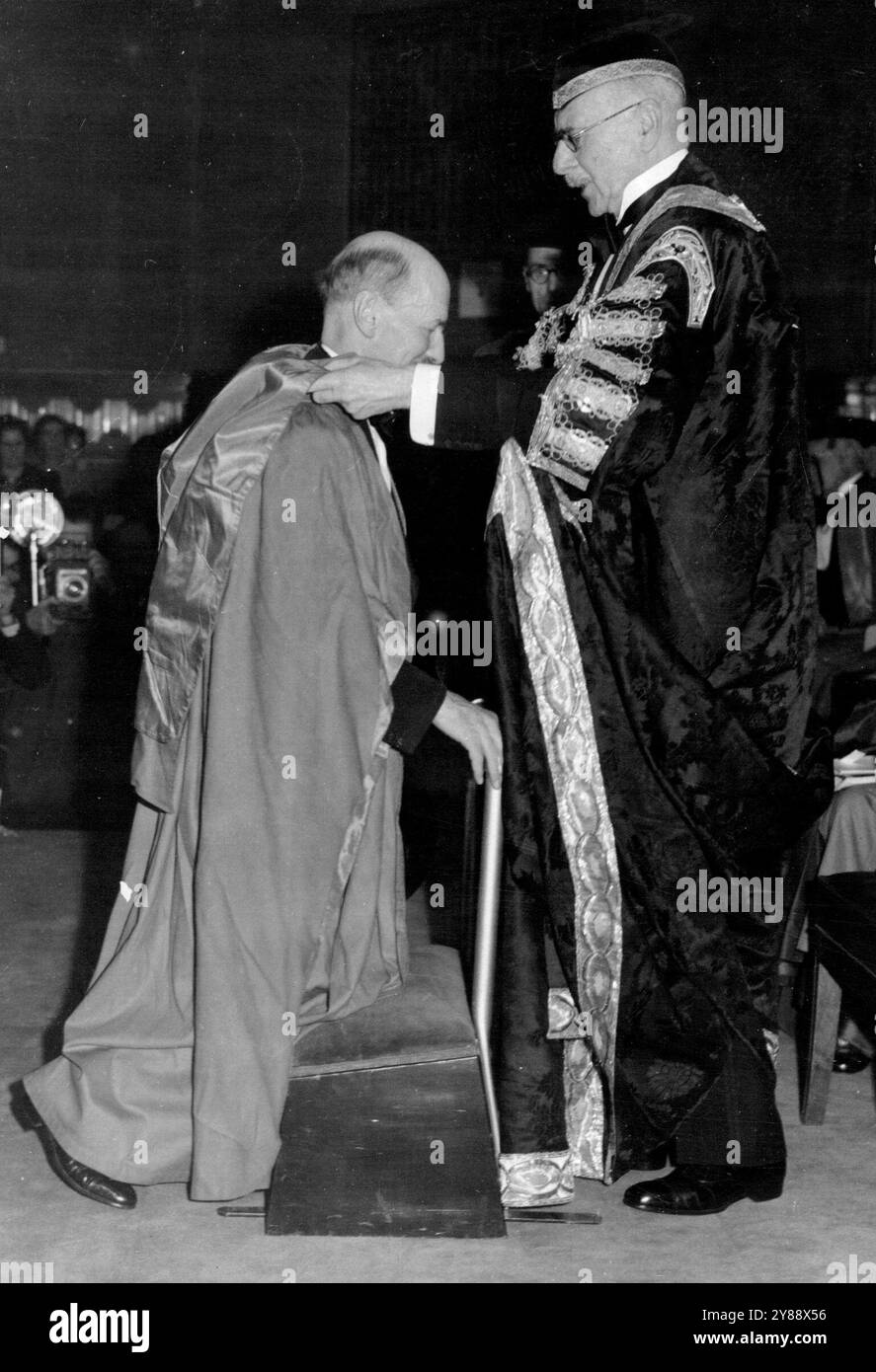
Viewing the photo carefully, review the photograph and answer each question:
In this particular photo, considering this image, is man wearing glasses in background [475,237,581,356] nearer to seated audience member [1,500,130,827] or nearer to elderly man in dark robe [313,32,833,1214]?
seated audience member [1,500,130,827]

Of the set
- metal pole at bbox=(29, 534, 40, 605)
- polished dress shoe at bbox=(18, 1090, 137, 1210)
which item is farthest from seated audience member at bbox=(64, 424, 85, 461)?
polished dress shoe at bbox=(18, 1090, 137, 1210)

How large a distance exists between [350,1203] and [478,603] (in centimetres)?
101

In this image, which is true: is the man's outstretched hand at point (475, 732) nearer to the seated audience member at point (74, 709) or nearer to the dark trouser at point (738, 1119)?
the dark trouser at point (738, 1119)

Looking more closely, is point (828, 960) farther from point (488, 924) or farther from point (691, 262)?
point (691, 262)

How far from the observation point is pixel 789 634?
2.63m

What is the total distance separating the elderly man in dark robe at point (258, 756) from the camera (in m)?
2.35

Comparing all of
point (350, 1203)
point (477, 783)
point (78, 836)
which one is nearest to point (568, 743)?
point (477, 783)

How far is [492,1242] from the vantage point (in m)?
2.38

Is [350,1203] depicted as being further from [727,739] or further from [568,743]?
[727,739]

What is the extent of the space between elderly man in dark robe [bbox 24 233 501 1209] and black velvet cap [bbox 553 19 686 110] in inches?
17.0

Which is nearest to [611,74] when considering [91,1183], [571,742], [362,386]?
[362,386]

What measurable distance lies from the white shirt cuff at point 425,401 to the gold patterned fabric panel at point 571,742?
0.12 meters

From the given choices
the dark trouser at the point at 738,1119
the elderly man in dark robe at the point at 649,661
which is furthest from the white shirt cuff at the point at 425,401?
the dark trouser at the point at 738,1119

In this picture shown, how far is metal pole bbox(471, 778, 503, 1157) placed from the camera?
2.49 metres
